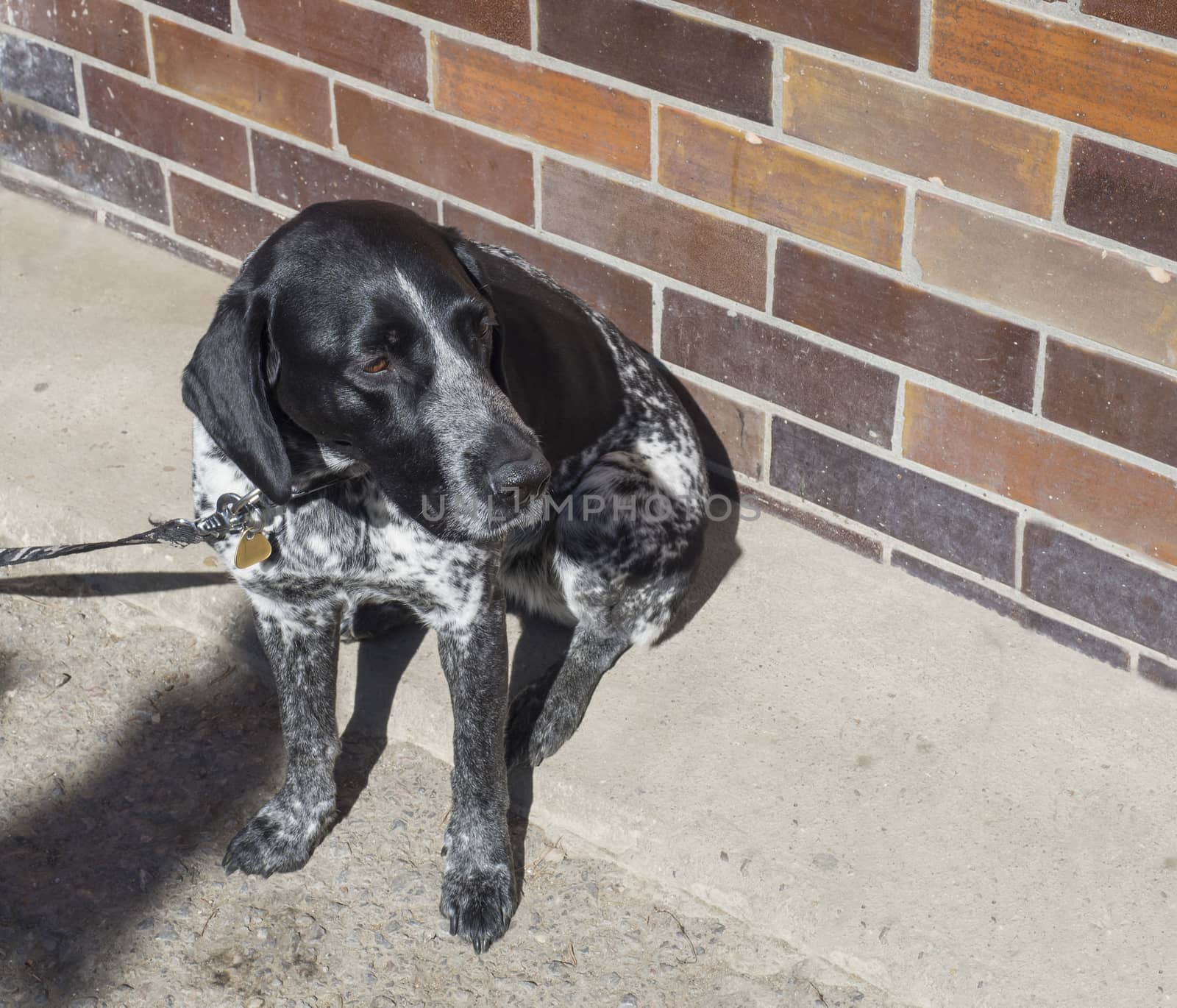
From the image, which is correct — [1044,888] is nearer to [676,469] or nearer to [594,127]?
[676,469]

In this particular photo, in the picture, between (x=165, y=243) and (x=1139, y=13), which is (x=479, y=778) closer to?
(x=1139, y=13)

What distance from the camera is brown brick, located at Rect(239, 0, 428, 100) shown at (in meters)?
4.43

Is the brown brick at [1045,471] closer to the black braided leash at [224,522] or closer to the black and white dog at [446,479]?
the black and white dog at [446,479]

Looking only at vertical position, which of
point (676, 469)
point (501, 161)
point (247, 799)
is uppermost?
point (501, 161)

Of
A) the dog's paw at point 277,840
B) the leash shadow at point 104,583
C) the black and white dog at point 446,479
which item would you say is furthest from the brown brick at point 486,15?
the dog's paw at point 277,840

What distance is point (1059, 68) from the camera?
3.30m

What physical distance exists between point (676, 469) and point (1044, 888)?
127 cm

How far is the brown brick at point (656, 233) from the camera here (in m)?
4.03

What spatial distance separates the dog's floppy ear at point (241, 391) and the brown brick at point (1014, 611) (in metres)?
1.81

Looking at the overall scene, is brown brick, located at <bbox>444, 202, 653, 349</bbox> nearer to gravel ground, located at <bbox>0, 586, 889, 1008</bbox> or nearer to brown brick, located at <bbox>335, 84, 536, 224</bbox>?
brown brick, located at <bbox>335, 84, 536, 224</bbox>

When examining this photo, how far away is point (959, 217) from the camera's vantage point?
3.58 meters

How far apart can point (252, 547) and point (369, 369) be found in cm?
53

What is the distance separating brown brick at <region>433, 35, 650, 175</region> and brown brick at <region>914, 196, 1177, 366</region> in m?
0.81

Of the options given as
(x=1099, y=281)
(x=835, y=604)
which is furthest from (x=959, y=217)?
(x=835, y=604)
